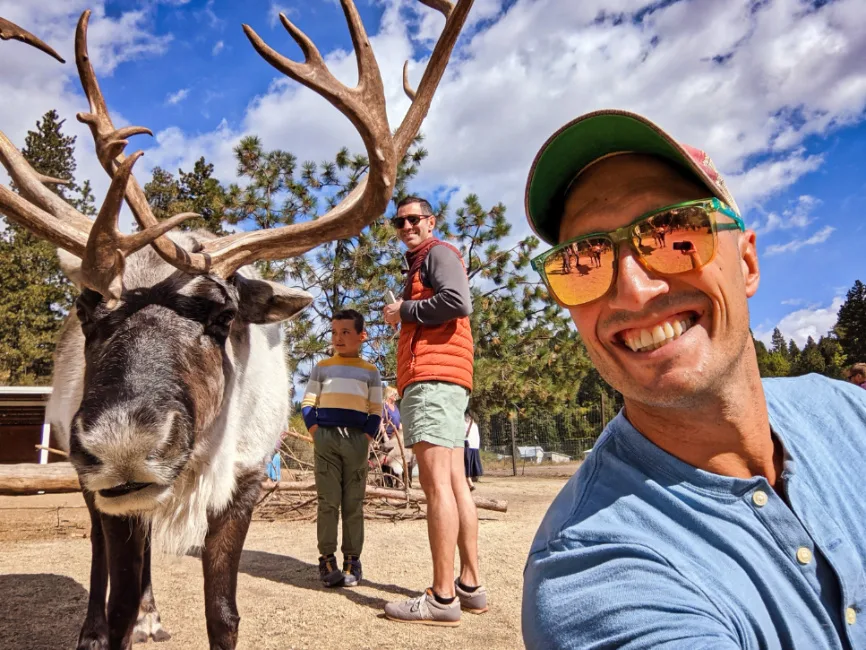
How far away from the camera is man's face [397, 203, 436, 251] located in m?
4.43

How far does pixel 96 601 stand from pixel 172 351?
5.62 ft

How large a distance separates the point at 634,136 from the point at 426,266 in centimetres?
282

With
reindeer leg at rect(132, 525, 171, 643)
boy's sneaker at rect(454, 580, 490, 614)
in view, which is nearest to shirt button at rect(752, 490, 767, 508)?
boy's sneaker at rect(454, 580, 490, 614)

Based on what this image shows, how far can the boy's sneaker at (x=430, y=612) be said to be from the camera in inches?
150

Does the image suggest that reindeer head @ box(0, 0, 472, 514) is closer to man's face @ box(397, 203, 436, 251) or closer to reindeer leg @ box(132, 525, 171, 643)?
man's face @ box(397, 203, 436, 251)

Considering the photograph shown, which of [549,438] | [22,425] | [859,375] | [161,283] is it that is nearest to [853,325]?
[549,438]

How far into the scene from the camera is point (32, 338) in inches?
1145

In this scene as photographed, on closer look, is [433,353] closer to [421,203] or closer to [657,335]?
[421,203]

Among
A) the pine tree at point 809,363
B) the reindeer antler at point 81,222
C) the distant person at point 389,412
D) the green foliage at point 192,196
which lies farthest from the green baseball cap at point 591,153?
the pine tree at point 809,363

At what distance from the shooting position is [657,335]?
4.35 ft

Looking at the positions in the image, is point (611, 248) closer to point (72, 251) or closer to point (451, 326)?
point (451, 326)

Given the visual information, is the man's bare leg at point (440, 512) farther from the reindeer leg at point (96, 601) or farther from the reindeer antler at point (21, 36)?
the reindeer antler at point (21, 36)

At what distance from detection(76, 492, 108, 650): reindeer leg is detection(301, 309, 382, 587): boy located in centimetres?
185

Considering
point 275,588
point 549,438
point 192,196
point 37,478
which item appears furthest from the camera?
point 549,438
